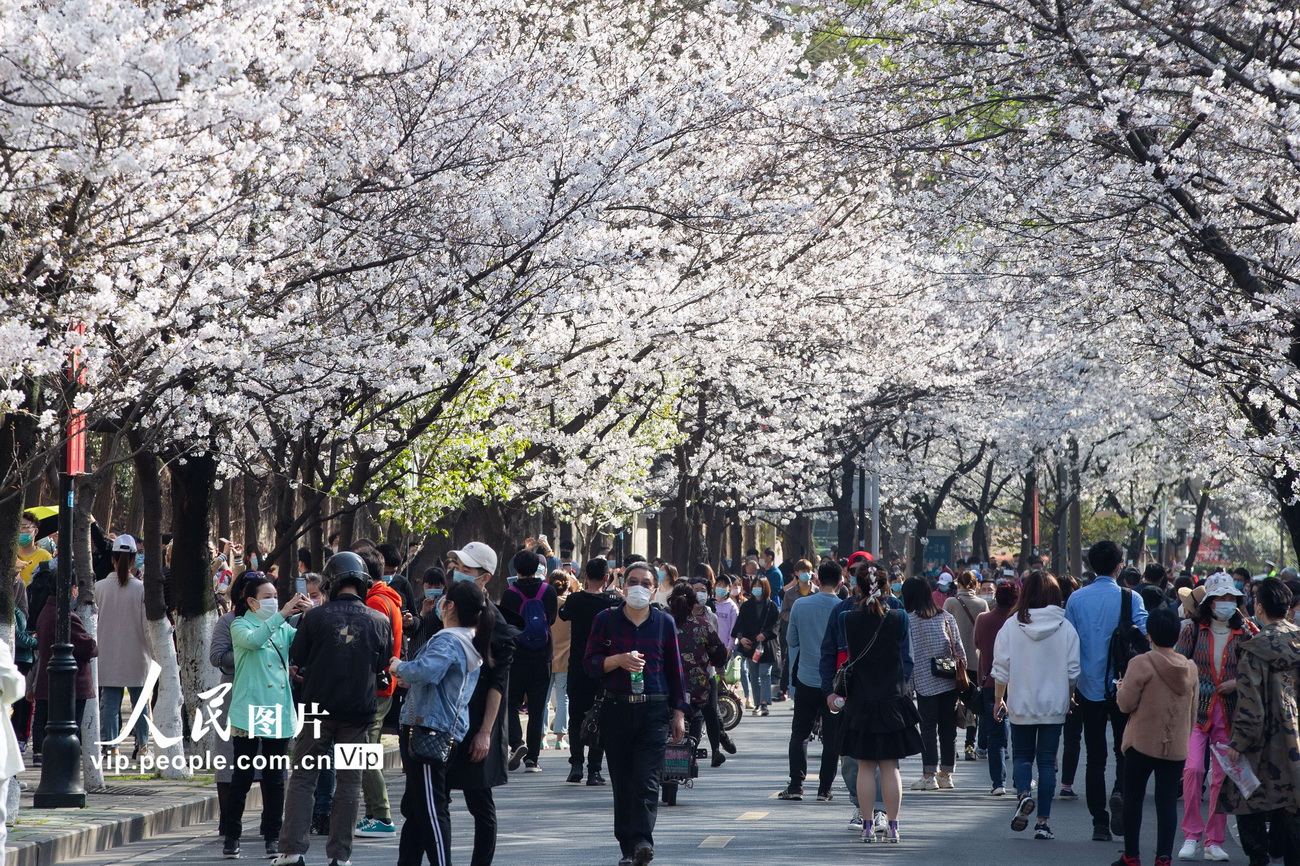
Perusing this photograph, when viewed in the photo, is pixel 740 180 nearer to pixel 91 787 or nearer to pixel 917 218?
pixel 917 218

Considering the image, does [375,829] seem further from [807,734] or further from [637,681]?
[807,734]

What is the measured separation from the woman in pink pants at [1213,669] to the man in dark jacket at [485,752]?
4.23 m

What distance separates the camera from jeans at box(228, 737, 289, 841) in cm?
1016

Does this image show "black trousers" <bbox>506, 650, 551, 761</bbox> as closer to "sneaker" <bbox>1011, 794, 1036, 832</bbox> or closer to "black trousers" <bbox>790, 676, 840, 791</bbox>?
"black trousers" <bbox>790, 676, 840, 791</bbox>

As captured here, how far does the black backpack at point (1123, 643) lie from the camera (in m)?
11.3

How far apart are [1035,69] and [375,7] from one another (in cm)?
530

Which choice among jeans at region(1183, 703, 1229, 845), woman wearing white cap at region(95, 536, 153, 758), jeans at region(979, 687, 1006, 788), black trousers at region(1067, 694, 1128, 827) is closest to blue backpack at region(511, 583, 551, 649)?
woman wearing white cap at region(95, 536, 153, 758)

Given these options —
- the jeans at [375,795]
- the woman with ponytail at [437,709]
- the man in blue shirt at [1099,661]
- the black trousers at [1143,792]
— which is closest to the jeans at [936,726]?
the man in blue shirt at [1099,661]

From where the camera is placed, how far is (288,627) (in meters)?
10.4

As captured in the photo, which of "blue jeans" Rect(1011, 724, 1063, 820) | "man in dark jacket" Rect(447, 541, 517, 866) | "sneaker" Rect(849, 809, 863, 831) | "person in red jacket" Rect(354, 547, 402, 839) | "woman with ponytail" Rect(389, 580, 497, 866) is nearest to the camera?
"woman with ponytail" Rect(389, 580, 497, 866)

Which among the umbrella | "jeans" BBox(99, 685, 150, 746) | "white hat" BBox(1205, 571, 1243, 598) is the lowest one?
"jeans" BBox(99, 685, 150, 746)

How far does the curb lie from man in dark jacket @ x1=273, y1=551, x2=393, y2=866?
149 centimetres

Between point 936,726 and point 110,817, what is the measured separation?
6.76 meters

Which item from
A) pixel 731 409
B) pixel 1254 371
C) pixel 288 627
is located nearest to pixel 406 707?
pixel 288 627
